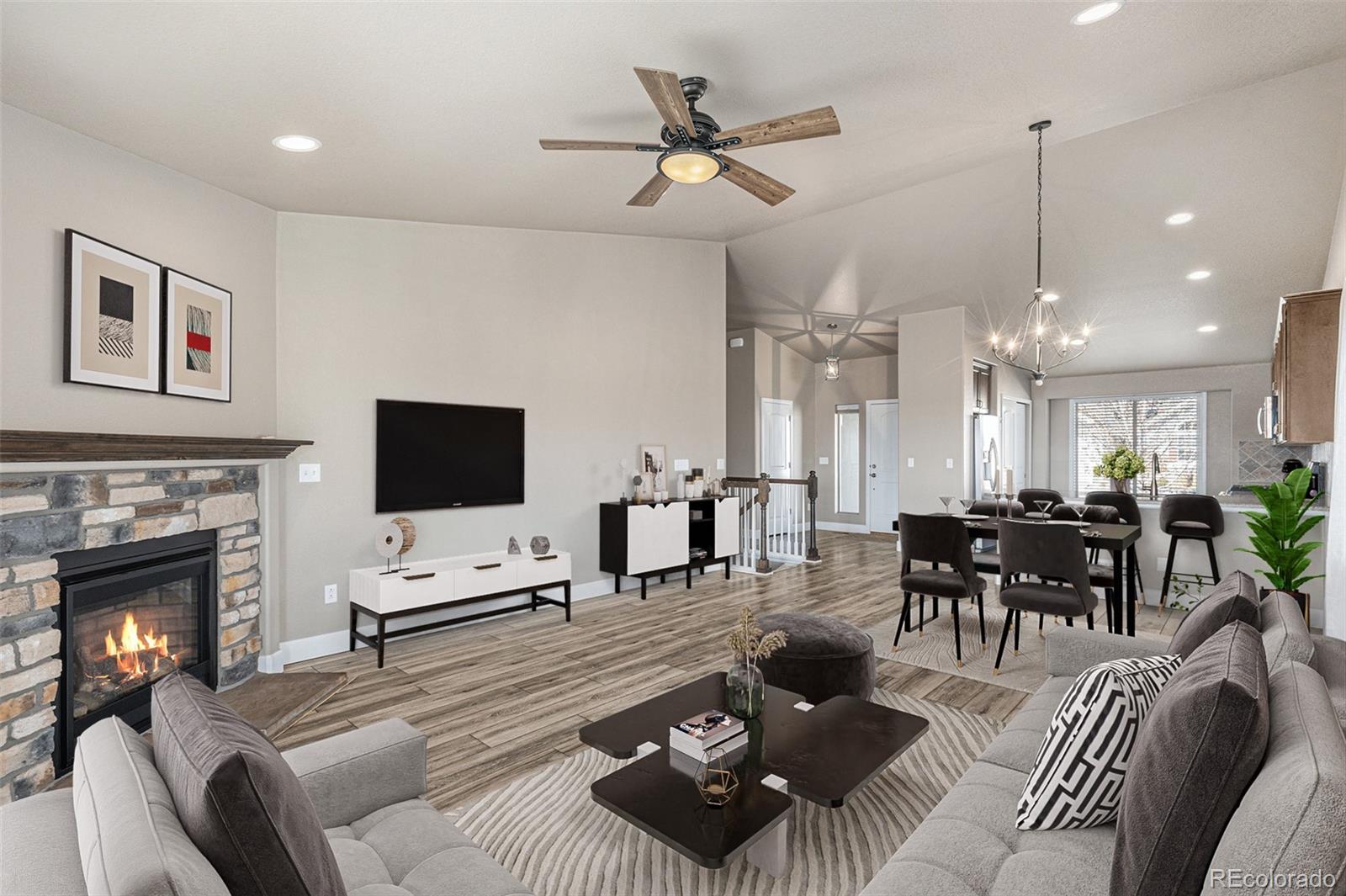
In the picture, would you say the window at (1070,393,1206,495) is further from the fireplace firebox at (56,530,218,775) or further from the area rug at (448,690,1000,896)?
the fireplace firebox at (56,530,218,775)

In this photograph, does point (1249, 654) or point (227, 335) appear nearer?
point (1249, 654)

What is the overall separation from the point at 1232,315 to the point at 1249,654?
742 cm

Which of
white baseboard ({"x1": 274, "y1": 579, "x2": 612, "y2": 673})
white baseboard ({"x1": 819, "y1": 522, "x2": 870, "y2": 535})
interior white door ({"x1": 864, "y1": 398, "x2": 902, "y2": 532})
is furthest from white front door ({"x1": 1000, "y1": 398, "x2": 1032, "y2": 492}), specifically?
white baseboard ({"x1": 274, "y1": 579, "x2": 612, "y2": 673})

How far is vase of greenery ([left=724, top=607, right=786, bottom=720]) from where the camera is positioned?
2.22m

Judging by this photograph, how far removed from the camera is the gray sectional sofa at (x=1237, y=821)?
896 mm

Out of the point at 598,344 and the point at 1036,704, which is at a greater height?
the point at 598,344

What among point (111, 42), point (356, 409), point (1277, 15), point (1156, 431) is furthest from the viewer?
point (1156, 431)

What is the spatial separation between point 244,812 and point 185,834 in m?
0.10

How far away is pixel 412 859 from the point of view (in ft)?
4.88

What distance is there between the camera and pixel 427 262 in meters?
4.64

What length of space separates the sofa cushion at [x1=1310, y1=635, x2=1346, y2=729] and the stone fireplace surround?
3962mm

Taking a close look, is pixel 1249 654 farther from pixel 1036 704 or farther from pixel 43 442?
pixel 43 442

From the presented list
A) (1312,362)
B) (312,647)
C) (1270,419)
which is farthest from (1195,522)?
(312,647)

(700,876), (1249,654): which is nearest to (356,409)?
(700,876)
